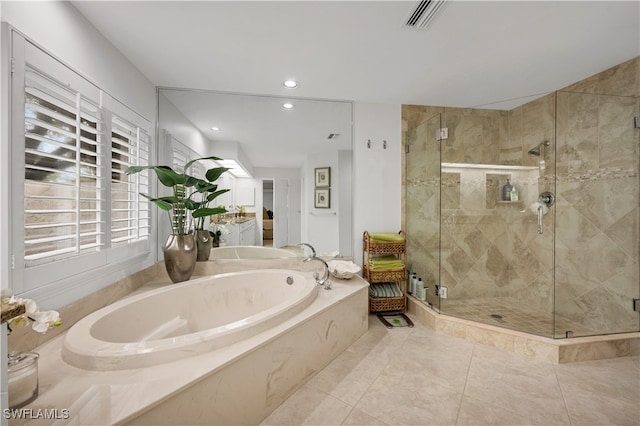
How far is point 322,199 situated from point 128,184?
64.9 inches

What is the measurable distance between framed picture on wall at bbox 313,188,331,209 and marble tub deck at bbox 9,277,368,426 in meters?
1.23

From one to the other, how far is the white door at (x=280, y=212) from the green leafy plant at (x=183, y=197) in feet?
2.05

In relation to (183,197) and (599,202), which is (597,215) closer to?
(599,202)

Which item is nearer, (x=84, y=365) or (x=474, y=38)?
(x=84, y=365)

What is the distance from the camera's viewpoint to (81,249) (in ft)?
4.84

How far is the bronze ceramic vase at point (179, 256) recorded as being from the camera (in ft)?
6.73

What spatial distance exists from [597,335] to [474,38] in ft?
7.53

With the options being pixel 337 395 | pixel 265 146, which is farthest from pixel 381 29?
pixel 337 395

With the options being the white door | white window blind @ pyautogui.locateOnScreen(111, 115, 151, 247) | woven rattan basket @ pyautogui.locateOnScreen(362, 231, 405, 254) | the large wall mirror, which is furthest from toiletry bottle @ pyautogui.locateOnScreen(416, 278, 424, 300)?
white window blind @ pyautogui.locateOnScreen(111, 115, 151, 247)

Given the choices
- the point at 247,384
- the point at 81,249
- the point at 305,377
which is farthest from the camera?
the point at 305,377

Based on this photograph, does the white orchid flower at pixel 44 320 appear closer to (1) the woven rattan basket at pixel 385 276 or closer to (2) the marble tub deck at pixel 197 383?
(2) the marble tub deck at pixel 197 383

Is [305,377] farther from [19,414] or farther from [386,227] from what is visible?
[386,227]

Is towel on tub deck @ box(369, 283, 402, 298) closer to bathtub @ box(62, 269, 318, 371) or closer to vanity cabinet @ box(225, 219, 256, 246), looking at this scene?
bathtub @ box(62, 269, 318, 371)

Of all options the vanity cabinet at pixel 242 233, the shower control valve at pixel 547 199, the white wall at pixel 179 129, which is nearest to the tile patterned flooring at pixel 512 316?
the shower control valve at pixel 547 199
